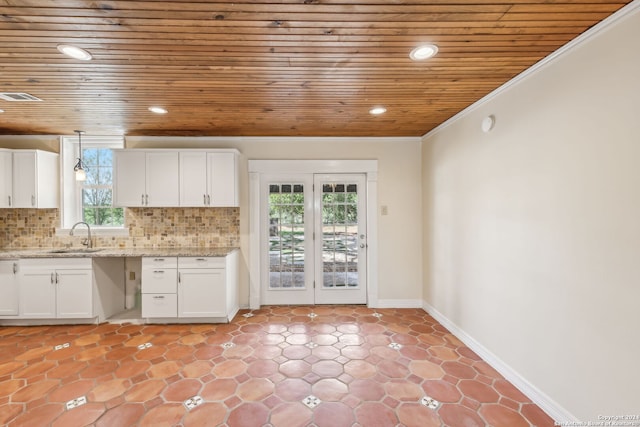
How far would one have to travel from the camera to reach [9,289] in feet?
11.1

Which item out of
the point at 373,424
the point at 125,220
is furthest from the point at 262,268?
the point at 373,424

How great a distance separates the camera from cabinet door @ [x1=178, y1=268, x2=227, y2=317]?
3.46 m

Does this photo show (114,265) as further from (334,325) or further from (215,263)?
(334,325)

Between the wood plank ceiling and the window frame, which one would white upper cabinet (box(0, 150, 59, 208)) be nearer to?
the window frame

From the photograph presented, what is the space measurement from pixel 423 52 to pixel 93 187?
4.53 meters

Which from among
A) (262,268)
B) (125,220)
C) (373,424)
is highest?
(125,220)

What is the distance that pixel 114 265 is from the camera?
3.77 m

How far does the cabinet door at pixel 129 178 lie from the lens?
3.64 metres

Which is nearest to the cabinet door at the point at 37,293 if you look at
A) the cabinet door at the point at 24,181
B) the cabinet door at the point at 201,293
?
the cabinet door at the point at 24,181

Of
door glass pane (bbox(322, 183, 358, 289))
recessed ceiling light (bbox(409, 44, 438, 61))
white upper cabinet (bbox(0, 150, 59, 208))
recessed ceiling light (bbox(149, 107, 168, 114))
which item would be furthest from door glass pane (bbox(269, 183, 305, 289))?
white upper cabinet (bbox(0, 150, 59, 208))

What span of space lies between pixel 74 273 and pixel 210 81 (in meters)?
2.94

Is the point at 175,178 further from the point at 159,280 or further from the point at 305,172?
the point at 305,172

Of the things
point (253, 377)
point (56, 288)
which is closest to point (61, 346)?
point (56, 288)

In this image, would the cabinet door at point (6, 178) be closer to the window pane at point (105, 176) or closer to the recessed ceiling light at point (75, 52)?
the window pane at point (105, 176)
